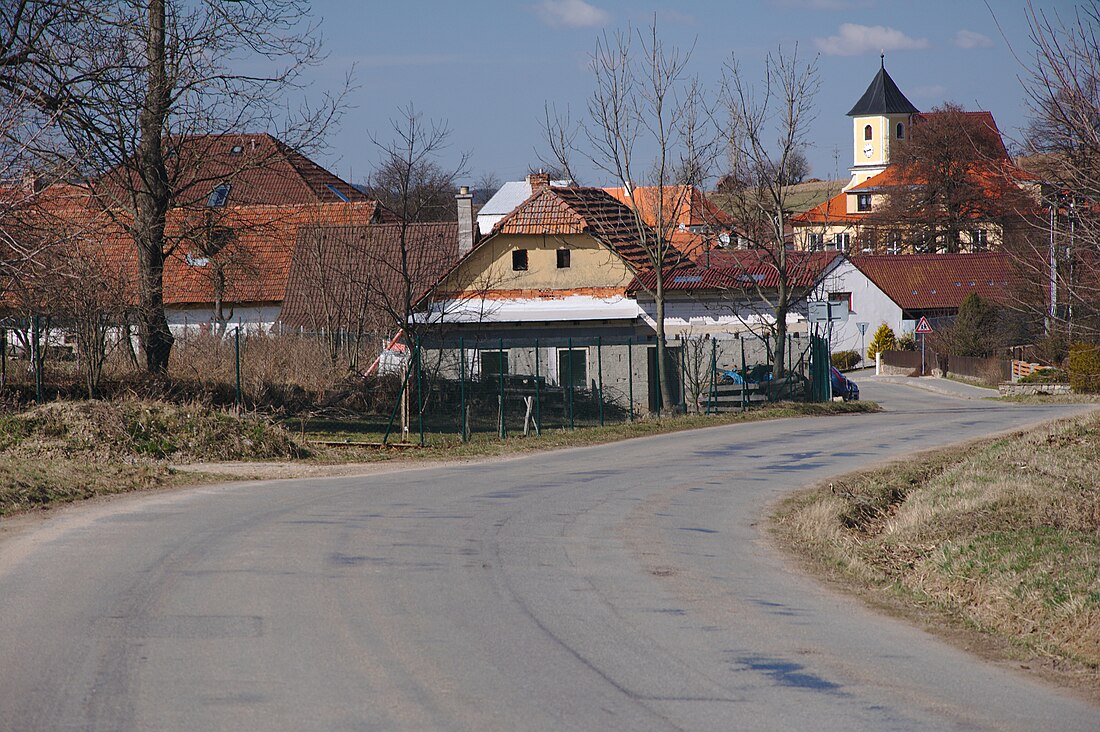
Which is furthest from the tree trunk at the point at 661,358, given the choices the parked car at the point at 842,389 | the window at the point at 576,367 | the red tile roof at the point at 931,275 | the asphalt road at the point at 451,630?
the red tile roof at the point at 931,275

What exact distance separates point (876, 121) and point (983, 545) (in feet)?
413

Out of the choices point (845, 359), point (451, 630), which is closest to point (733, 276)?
point (845, 359)

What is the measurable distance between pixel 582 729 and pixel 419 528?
21.7 feet

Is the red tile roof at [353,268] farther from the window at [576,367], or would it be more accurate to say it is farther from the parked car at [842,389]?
the parked car at [842,389]

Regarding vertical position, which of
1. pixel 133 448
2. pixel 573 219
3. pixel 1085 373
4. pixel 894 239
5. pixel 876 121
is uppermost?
pixel 876 121

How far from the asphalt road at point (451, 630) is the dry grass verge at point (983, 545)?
52 centimetres

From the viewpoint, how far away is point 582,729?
18.0 feet

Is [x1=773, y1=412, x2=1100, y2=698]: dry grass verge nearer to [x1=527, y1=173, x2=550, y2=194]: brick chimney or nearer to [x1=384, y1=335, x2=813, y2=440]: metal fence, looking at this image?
[x1=384, y1=335, x2=813, y2=440]: metal fence

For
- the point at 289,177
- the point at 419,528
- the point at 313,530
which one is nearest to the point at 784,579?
→ the point at 419,528

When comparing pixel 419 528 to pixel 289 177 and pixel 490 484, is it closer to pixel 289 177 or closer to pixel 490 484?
pixel 490 484

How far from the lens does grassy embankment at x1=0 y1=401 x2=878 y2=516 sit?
1452 cm

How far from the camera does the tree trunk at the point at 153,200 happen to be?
23844mm

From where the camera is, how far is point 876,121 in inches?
5039

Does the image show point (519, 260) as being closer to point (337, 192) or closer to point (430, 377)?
point (430, 377)
